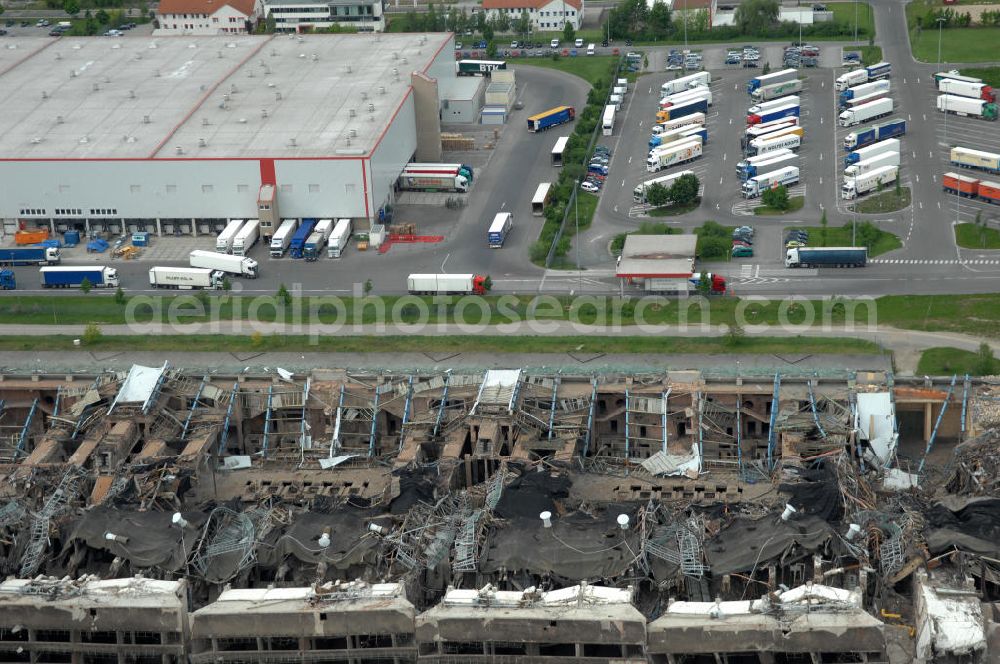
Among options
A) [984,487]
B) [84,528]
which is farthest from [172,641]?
[984,487]

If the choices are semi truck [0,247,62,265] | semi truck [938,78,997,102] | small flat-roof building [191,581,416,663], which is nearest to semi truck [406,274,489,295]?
semi truck [0,247,62,265]

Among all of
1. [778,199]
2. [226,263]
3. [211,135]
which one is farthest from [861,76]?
[226,263]

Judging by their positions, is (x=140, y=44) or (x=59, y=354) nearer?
(x=59, y=354)

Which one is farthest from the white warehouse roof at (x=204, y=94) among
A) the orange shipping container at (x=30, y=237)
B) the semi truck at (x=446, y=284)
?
the semi truck at (x=446, y=284)

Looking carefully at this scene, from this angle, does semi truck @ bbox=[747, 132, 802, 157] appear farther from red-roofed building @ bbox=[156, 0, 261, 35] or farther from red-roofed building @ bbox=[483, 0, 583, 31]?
red-roofed building @ bbox=[156, 0, 261, 35]

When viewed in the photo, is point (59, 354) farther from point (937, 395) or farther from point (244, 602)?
point (937, 395)

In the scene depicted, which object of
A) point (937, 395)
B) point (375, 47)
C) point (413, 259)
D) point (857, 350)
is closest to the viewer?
point (937, 395)
